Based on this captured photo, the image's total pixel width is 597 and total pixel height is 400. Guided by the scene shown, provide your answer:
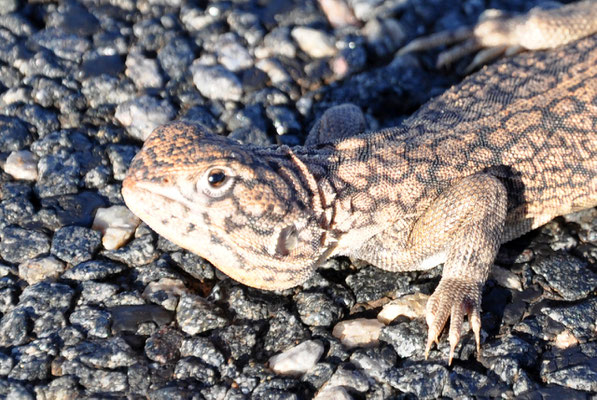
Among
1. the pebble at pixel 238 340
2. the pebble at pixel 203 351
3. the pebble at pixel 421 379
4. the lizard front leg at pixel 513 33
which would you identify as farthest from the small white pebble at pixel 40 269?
the lizard front leg at pixel 513 33

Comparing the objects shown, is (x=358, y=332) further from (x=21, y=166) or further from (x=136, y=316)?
(x=21, y=166)

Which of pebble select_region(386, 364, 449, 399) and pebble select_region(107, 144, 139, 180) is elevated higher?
pebble select_region(107, 144, 139, 180)

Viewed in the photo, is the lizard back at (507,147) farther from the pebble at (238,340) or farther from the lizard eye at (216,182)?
the pebble at (238,340)

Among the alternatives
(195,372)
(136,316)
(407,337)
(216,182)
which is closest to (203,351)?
(195,372)

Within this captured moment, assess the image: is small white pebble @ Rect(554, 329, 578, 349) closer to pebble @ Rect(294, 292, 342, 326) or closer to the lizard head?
pebble @ Rect(294, 292, 342, 326)

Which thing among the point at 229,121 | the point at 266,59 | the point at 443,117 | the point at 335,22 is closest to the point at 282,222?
the point at 443,117

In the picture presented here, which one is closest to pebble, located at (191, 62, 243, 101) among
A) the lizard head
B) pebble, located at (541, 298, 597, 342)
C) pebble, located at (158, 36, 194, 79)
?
pebble, located at (158, 36, 194, 79)
